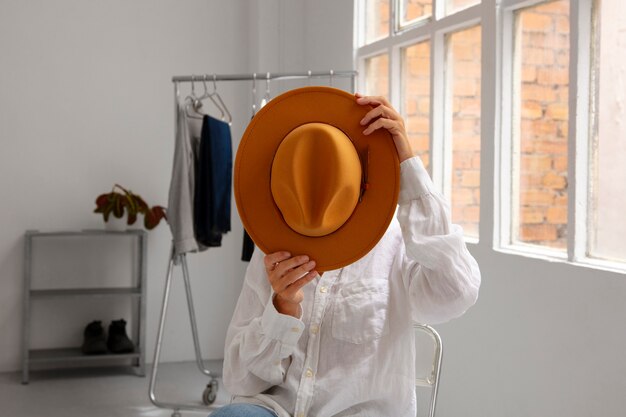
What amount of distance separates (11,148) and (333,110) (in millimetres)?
3610

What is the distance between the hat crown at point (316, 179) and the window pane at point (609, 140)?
1109mm

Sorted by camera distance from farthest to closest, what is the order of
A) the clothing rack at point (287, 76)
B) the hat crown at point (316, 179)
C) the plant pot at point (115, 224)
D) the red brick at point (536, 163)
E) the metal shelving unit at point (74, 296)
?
the plant pot at point (115, 224) → the metal shelving unit at point (74, 296) → the clothing rack at point (287, 76) → the red brick at point (536, 163) → the hat crown at point (316, 179)

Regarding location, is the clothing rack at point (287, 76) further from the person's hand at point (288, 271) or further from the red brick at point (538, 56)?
the person's hand at point (288, 271)

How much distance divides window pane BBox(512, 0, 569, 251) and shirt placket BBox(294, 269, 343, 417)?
1.08m

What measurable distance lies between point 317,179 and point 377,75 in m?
2.52

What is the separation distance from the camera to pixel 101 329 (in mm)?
4574

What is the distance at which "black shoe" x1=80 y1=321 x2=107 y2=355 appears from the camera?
14.6 feet

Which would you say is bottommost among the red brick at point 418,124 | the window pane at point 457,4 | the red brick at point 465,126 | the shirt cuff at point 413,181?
the shirt cuff at point 413,181

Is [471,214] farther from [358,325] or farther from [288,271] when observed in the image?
[288,271]

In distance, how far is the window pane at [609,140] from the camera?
2238 millimetres

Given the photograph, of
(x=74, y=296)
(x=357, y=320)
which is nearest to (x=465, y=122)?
(x=357, y=320)

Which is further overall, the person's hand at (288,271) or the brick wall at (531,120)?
the brick wall at (531,120)

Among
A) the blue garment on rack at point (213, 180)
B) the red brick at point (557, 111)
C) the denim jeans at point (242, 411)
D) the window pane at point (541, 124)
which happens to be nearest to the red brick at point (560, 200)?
the window pane at point (541, 124)

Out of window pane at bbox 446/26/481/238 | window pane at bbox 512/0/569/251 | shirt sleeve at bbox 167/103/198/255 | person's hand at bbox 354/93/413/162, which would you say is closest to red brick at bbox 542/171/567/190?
window pane at bbox 512/0/569/251
